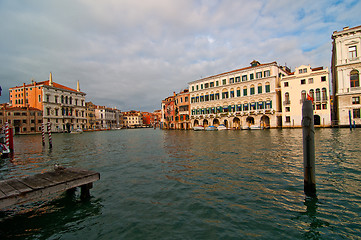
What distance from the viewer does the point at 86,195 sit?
17.0 ft

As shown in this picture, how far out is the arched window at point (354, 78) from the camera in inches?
1133

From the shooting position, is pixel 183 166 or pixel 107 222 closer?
pixel 107 222

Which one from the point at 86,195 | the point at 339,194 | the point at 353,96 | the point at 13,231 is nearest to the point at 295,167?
the point at 339,194

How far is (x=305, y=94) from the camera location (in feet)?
111

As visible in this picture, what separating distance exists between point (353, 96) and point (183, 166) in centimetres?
3439

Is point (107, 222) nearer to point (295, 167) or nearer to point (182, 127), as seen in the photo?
point (295, 167)

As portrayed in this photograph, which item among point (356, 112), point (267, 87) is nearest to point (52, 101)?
point (267, 87)

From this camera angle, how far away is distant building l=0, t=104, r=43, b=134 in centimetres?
5100

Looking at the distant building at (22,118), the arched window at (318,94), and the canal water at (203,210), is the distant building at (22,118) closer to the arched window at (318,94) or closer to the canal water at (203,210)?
the canal water at (203,210)

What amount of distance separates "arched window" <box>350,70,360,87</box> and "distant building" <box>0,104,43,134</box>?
250ft

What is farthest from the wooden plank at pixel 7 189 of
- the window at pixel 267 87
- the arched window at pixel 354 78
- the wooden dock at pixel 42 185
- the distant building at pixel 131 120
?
the distant building at pixel 131 120

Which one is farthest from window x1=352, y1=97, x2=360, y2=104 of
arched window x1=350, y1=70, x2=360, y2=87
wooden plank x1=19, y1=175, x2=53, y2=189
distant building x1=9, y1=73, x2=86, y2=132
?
distant building x1=9, y1=73, x2=86, y2=132

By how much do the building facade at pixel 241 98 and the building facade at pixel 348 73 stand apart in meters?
9.70

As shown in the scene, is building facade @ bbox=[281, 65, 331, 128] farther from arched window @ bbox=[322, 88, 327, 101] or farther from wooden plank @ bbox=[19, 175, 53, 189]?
wooden plank @ bbox=[19, 175, 53, 189]
